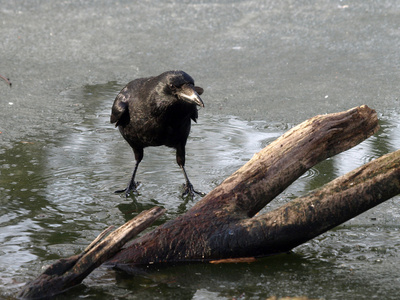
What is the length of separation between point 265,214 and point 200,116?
135 inches

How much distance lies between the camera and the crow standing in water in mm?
4699

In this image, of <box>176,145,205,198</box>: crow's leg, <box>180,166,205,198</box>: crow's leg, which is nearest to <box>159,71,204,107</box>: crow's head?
<box>176,145,205,198</box>: crow's leg

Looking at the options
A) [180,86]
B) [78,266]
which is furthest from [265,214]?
[180,86]

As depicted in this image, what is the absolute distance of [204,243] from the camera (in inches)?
146

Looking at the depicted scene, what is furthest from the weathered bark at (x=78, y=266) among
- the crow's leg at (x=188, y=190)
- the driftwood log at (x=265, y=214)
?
the crow's leg at (x=188, y=190)

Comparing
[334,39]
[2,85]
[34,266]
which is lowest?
[34,266]

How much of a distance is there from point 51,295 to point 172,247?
2.50ft

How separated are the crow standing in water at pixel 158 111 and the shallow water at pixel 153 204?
378 mm

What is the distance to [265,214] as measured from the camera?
3.75 m

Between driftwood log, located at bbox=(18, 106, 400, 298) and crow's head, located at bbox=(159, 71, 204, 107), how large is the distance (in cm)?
95

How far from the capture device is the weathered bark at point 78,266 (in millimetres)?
3270

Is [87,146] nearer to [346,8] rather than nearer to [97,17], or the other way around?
[97,17]

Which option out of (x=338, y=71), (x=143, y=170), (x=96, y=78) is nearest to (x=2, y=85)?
(x=96, y=78)

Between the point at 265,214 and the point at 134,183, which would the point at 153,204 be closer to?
the point at 134,183
